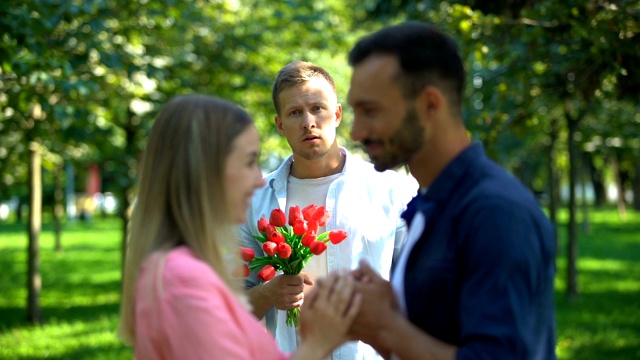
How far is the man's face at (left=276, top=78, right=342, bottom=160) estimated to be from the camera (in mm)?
4266

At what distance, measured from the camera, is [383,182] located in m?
4.34

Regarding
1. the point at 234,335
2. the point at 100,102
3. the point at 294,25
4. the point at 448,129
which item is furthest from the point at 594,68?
the point at 294,25

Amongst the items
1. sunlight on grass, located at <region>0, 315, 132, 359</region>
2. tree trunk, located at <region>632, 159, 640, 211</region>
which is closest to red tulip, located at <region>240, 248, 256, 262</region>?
sunlight on grass, located at <region>0, 315, 132, 359</region>

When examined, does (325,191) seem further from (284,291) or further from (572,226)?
(572,226)

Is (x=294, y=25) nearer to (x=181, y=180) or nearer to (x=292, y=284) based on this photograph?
(x=292, y=284)

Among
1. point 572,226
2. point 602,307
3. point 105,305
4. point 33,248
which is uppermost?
point 33,248

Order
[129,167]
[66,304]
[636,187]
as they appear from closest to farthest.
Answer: [129,167] → [66,304] → [636,187]

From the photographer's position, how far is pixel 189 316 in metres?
2.36

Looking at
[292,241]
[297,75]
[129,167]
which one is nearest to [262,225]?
[292,241]

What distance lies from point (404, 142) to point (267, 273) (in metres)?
1.54

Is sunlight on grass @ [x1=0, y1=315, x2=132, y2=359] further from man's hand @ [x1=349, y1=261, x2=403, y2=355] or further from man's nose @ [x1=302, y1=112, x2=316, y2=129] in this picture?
man's hand @ [x1=349, y1=261, x2=403, y2=355]

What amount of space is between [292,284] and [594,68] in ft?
14.0

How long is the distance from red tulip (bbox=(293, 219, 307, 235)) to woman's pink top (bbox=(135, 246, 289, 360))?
1.41 meters

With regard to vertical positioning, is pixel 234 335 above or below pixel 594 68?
below
